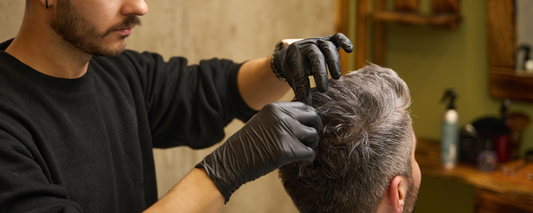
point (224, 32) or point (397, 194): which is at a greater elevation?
point (224, 32)

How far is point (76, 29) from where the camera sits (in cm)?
116

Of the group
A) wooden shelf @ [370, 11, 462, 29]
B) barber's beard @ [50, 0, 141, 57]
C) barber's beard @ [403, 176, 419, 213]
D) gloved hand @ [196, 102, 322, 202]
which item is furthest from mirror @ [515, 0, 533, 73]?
barber's beard @ [50, 0, 141, 57]

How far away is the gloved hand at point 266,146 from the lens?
1.00m

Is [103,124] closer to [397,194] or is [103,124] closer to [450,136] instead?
[397,194]

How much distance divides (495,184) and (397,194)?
4.39 ft

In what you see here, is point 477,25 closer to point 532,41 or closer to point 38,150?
point 532,41

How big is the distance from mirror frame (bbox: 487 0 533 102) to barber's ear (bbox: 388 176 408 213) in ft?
5.43

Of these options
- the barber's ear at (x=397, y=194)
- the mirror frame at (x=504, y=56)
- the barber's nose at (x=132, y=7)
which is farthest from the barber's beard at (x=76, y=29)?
the mirror frame at (x=504, y=56)

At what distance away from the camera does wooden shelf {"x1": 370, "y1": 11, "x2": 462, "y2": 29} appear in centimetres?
252

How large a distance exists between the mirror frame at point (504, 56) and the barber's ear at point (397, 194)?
165 centimetres

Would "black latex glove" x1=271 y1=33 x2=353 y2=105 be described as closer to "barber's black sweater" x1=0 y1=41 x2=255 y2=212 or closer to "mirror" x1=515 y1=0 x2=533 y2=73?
"barber's black sweater" x1=0 y1=41 x2=255 y2=212

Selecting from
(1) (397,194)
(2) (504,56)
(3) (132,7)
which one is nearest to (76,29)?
(3) (132,7)

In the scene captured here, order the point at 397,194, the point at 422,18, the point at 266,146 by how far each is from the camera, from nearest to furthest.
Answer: the point at 266,146 < the point at 397,194 < the point at 422,18

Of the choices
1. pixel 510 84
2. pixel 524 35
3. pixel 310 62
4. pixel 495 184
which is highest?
pixel 310 62
